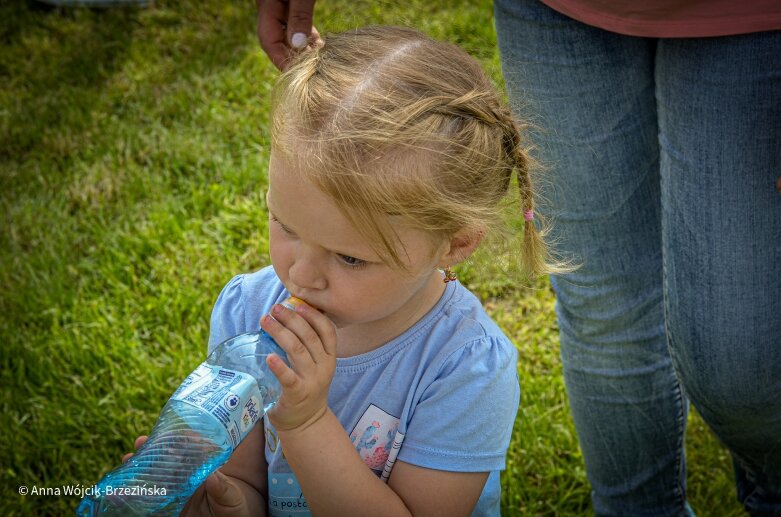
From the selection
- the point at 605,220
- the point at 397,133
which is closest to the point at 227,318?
the point at 397,133

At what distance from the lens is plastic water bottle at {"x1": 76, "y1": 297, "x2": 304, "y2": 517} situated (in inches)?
63.1

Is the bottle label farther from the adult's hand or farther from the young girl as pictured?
the adult's hand

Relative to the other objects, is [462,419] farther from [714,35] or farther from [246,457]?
[714,35]

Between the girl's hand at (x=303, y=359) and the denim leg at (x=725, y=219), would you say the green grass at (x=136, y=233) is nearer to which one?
the denim leg at (x=725, y=219)

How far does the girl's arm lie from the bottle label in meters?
0.06

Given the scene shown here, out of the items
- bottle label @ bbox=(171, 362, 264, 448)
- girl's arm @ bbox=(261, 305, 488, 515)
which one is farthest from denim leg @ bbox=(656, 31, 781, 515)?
bottle label @ bbox=(171, 362, 264, 448)

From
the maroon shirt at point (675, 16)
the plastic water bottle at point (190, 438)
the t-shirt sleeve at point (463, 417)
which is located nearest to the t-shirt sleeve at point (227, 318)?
the plastic water bottle at point (190, 438)

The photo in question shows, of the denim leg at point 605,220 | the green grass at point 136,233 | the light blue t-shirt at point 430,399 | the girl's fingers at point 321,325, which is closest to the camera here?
the girl's fingers at point 321,325

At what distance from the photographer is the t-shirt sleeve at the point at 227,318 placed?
199 cm

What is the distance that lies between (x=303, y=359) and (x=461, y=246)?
1.26 ft

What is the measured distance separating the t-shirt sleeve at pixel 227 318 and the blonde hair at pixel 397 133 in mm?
456

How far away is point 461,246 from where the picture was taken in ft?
5.92

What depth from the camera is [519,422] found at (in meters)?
2.88

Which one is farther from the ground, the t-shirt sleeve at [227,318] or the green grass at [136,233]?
the t-shirt sleeve at [227,318]
